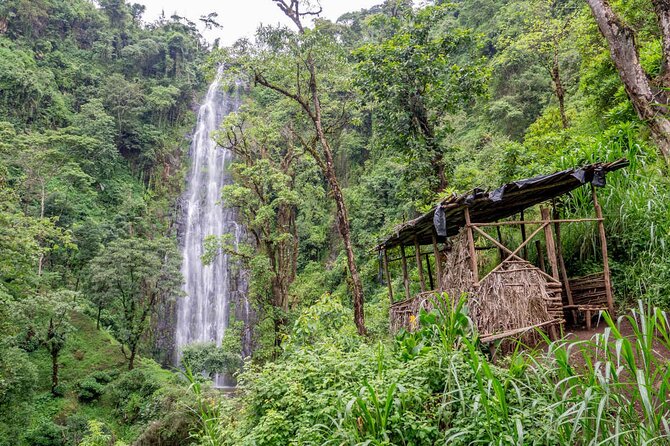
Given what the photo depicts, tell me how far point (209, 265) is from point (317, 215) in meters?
6.80

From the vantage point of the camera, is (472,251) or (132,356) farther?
(132,356)

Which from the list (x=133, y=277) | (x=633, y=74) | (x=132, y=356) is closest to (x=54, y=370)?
(x=132, y=356)

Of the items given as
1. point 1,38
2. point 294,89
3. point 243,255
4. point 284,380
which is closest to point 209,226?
point 243,255

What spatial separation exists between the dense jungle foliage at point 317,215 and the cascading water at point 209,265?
1187 millimetres

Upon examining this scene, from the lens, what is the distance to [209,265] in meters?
20.8

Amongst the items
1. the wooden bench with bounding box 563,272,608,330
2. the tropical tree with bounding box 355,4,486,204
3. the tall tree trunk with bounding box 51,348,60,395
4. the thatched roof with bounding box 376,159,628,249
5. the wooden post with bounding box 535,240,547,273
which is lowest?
the tall tree trunk with bounding box 51,348,60,395

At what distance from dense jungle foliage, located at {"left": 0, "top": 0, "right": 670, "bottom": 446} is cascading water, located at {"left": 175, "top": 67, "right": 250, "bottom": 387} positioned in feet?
3.90

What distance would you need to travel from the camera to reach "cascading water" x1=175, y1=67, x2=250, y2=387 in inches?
840

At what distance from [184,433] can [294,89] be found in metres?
8.88

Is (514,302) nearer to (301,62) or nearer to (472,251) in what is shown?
(472,251)

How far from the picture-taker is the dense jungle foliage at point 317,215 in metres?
3.10

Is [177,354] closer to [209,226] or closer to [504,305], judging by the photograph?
[209,226]

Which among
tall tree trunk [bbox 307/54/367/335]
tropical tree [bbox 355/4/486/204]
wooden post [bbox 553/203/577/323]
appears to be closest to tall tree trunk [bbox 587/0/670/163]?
wooden post [bbox 553/203/577/323]

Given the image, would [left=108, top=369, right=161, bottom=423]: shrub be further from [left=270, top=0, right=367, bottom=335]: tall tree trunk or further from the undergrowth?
the undergrowth
